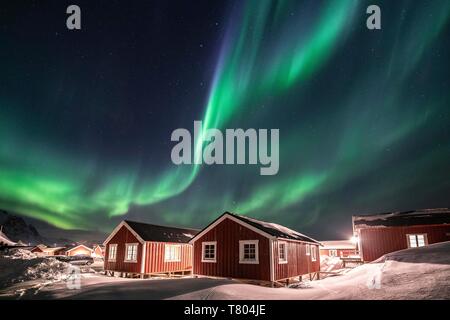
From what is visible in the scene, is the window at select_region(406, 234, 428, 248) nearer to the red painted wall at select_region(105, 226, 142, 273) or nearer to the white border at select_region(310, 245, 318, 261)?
the white border at select_region(310, 245, 318, 261)

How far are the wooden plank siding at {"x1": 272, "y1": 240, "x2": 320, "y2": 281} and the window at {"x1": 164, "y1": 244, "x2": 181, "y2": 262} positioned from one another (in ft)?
39.8

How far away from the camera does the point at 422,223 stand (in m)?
28.7

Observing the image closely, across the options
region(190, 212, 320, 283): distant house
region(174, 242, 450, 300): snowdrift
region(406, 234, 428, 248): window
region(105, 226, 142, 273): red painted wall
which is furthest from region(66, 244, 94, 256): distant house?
region(174, 242, 450, 300): snowdrift

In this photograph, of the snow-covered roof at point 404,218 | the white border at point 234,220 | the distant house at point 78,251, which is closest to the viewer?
the white border at point 234,220

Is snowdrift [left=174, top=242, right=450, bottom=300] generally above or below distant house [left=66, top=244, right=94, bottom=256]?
above

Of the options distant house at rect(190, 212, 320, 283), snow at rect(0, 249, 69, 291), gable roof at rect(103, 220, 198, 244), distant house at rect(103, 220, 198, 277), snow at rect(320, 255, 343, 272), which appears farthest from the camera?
snow at rect(320, 255, 343, 272)

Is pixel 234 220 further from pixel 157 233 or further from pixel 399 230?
pixel 399 230

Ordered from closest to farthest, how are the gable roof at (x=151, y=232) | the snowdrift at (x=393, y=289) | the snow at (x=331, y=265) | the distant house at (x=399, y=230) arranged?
the snowdrift at (x=393, y=289) → the gable roof at (x=151, y=232) → the distant house at (x=399, y=230) → the snow at (x=331, y=265)

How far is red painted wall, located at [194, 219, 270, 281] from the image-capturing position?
18.8m

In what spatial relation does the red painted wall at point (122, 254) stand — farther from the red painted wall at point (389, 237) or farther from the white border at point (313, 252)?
the red painted wall at point (389, 237)

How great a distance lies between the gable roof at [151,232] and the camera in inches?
1034

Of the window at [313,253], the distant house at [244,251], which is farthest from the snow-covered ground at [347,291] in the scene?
the window at [313,253]

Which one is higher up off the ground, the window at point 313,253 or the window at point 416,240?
the window at point 416,240

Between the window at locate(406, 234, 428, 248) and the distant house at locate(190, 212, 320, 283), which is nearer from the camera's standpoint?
the distant house at locate(190, 212, 320, 283)
